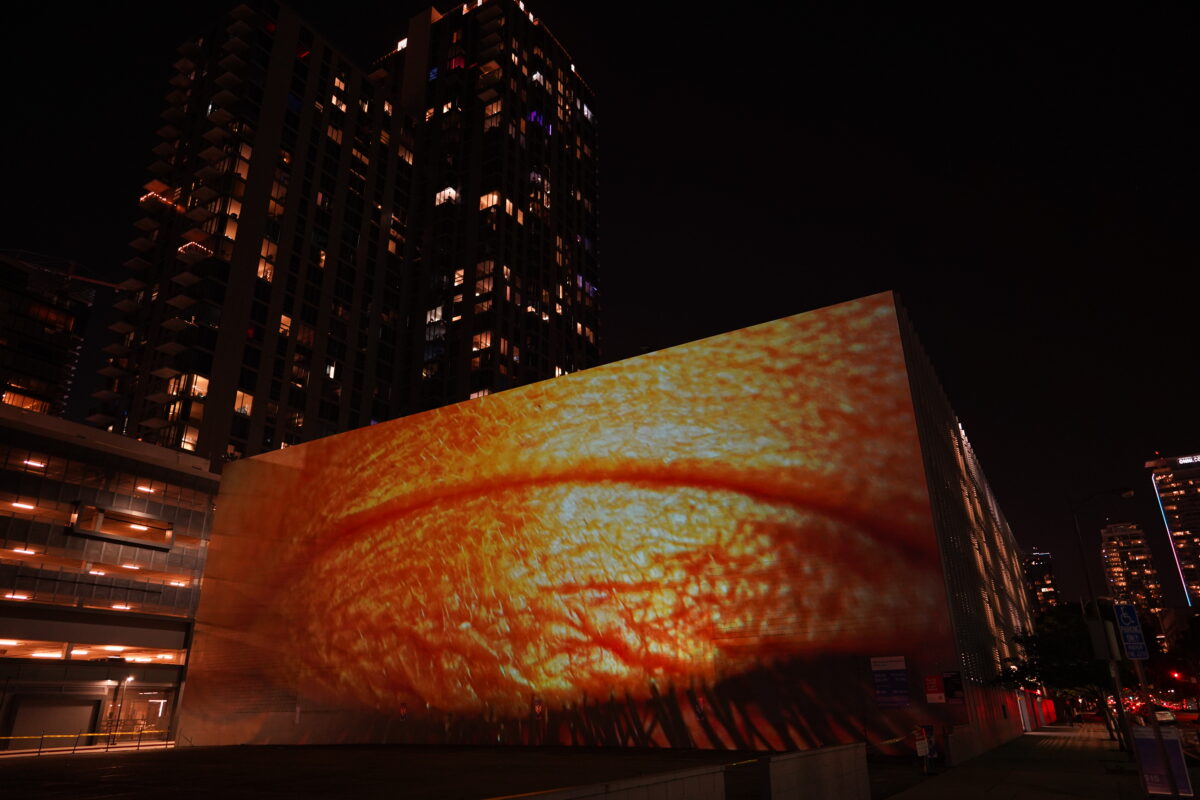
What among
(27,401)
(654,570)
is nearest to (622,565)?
(654,570)

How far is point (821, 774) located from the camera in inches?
388

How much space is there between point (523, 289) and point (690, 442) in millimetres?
53426

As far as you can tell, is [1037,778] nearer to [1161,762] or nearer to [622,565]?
[1161,762]

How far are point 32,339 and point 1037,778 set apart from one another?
104567 millimetres

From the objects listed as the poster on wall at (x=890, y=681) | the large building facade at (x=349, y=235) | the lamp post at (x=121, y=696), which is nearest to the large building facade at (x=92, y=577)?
the lamp post at (x=121, y=696)

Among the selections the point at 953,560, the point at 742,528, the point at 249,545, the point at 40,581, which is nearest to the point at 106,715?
the point at 40,581

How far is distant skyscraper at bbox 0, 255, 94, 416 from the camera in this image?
83000 millimetres

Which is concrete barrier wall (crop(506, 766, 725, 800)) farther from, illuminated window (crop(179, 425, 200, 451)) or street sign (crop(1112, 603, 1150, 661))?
illuminated window (crop(179, 425, 200, 451))

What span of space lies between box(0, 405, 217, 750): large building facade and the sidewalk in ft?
122

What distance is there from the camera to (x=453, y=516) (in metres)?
27.9

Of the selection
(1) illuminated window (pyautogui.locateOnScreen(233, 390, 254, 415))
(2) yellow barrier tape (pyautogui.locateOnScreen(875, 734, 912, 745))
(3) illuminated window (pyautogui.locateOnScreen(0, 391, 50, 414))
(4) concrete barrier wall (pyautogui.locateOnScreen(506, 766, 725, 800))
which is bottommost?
(2) yellow barrier tape (pyautogui.locateOnScreen(875, 734, 912, 745))

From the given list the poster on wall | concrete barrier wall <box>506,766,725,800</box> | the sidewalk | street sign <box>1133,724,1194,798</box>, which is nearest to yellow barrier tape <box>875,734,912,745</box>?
the poster on wall

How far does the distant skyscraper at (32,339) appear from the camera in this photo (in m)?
83.0

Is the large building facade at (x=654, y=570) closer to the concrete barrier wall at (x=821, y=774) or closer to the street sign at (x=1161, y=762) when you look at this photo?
the street sign at (x=1161, y=762)
